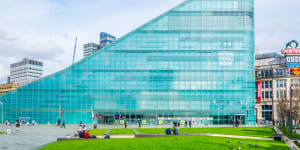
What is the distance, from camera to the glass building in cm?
9806

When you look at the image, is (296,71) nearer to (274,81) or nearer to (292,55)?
(292,55)

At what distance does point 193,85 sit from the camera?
324 feet

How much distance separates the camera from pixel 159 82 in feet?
324

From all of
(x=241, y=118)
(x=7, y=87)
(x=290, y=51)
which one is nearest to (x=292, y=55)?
(x=290, y=51)

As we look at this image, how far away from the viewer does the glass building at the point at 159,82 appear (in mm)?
98062

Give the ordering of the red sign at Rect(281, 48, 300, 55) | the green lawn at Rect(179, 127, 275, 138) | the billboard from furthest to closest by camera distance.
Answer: the red sign at Rect(281, 48, 300, 55) → the billboard → the green lawn at Rect(179, 127, 275, 138)

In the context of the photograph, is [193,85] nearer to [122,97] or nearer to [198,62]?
[198,62]

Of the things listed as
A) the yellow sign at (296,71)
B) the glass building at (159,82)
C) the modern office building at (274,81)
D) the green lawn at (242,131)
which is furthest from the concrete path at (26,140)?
the yellow sign at (296,71)

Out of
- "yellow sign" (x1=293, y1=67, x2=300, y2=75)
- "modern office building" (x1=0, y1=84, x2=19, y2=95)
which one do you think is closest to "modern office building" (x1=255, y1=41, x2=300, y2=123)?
"yellow sign" (x1=293, y1=67, x2=300, y2=75)

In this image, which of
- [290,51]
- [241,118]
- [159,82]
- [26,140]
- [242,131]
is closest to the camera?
[26,140]

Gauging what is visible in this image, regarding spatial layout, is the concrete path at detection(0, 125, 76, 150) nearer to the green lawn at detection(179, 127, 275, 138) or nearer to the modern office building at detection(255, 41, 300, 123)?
the green lawn at detection(179, 127, 275, 138)

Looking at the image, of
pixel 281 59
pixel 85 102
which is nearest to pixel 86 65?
pixel 85 102

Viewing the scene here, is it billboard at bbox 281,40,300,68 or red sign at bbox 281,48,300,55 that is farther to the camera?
red sign at bbox 281,48,300,55

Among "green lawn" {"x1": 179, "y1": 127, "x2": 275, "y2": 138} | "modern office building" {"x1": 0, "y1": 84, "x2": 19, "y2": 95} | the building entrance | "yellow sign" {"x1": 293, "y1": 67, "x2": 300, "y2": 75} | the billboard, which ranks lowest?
the building entrance
